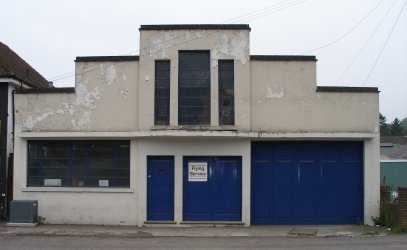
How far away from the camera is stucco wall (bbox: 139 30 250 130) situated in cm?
1608

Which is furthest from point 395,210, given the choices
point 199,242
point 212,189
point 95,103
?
point 95,103

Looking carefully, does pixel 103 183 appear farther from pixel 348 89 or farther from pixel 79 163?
pixel 348 89

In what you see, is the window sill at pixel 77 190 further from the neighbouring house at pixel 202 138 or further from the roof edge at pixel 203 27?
the roof edge at pixel 203 27

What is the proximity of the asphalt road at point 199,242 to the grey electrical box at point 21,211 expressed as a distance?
1663mm

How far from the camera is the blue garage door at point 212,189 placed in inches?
640

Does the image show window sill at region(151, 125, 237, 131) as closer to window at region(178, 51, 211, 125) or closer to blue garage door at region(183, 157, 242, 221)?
Result: window at region(178, 51, 211, 125)

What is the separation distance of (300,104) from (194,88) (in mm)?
3481

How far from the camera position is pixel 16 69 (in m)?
19.3

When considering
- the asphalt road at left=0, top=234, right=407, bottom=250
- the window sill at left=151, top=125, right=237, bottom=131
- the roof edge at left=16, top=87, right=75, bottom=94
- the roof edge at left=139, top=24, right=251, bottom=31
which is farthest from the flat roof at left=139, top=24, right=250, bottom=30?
the asphalt road at left=0, top=234, right=407, bottom=250

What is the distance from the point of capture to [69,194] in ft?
54.2

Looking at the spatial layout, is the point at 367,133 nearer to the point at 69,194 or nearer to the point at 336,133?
the point at 336,133

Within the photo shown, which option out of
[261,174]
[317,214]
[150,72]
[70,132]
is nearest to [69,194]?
[70,132]

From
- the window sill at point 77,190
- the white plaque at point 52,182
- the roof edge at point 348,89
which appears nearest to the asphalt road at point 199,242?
the window sill at point 77,190

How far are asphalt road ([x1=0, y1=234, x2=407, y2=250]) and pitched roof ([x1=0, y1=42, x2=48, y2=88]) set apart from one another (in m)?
6.06
